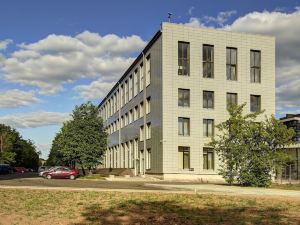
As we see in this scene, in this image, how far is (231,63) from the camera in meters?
55.5

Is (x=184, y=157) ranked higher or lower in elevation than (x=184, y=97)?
lower

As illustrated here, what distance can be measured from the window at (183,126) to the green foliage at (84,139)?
13.4 metres

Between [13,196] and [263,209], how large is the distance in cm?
1030

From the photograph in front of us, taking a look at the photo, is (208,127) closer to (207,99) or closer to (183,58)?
(207,99)

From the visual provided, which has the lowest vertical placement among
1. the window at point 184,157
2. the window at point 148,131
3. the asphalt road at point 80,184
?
the asphalt road at point 80,184

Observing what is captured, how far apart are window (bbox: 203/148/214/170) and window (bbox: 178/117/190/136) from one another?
2781 millimetres

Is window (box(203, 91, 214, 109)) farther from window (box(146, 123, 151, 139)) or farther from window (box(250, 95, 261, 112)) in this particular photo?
window (box(146, 123, 151, 139))

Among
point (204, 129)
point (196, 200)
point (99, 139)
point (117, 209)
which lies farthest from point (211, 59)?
point (117, 209)

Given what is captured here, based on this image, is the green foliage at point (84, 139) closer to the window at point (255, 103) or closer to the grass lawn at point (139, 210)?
the window at point (255, 103)

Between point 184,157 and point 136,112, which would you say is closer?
point 184,157

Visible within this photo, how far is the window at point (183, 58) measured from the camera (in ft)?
176

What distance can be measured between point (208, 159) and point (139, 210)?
38.1 metres

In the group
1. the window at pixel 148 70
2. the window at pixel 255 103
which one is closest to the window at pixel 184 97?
the window at pixel 148 70

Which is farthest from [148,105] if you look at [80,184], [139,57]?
[80,184]
